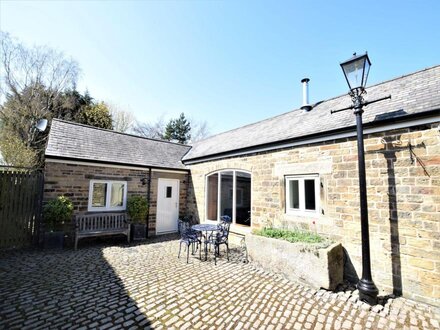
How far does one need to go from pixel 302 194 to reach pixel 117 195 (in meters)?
7.19

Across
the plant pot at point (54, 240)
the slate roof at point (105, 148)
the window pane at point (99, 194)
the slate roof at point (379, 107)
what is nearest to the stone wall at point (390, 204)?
the slate roof at point (379, 107)

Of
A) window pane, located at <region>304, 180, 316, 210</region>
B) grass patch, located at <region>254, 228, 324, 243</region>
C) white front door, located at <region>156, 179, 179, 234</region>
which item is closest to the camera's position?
grass patch, located at <region>254, 228, 324, 243</region>

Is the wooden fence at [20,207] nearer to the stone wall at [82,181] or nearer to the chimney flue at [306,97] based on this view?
the stone wall at [82,181]

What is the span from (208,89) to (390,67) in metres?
8.74

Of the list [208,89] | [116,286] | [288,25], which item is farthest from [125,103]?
[116,286]

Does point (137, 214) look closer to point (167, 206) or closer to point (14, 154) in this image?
point (167, 206)

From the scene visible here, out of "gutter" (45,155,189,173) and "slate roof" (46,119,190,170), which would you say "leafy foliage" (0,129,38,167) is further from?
"gutter" (45,155,189,173)

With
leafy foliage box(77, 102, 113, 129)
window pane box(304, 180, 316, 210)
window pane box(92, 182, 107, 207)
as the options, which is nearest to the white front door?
window pane box(92, 182, 107, 207)

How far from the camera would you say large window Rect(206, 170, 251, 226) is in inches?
310

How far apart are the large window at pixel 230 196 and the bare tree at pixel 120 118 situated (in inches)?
720

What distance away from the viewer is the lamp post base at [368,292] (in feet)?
12.0

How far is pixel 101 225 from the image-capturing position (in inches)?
299

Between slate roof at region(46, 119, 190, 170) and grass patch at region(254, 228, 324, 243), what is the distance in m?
5.87

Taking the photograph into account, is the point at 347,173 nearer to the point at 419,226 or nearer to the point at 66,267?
the point at 419,226
